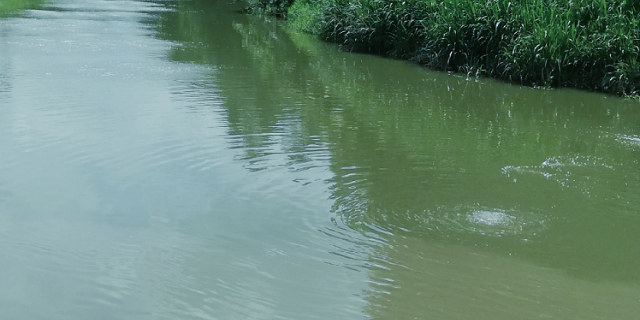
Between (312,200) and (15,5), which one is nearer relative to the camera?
(312,200)

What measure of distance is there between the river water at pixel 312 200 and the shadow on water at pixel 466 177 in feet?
0.09

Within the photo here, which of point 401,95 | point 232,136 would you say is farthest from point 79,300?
point 401,95

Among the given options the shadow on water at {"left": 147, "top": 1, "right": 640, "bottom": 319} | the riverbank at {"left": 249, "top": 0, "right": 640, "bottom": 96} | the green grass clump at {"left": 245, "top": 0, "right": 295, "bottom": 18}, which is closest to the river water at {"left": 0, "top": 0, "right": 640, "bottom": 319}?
the shadow on water at {"left": 147, "top": 1, "right": 640, "bottom": 319}

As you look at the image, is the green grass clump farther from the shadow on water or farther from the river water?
the river water

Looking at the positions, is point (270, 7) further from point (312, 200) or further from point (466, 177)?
point (312, 200)

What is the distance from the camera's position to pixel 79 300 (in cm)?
539

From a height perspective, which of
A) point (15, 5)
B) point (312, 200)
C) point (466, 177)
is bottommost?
point (312, 200)

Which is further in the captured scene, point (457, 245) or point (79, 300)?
point (457, 245)

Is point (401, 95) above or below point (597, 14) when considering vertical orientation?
below

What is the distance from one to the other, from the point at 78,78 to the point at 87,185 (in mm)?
7244

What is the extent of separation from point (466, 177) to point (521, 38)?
7429 mm

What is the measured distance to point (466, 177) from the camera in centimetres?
845

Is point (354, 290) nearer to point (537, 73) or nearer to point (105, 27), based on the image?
point (537, 73)

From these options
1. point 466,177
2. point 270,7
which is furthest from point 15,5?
point 466,177
